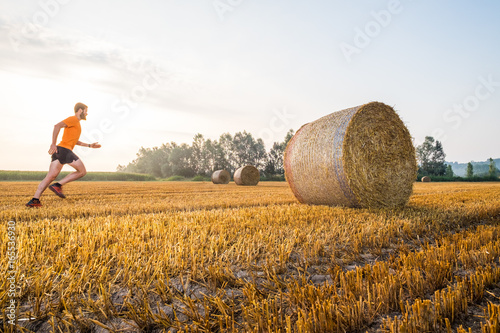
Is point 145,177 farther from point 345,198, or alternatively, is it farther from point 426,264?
point 426,264

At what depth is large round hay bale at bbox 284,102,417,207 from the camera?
246 inches

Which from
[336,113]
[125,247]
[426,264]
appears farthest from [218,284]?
[336,113]

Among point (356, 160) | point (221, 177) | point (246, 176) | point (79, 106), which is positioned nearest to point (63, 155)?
point (79, 106)

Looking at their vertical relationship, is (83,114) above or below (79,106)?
below

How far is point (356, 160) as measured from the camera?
632 centimetres

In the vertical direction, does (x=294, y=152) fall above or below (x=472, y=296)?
above

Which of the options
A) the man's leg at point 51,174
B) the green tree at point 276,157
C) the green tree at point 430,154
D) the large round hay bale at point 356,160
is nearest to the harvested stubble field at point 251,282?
the large round hay bale at point 356,160

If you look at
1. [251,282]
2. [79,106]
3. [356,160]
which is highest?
[79,106]

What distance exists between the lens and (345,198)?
6336 mm

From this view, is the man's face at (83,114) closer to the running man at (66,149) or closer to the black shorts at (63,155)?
the running man at (66,149)

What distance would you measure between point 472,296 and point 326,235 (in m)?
1.65

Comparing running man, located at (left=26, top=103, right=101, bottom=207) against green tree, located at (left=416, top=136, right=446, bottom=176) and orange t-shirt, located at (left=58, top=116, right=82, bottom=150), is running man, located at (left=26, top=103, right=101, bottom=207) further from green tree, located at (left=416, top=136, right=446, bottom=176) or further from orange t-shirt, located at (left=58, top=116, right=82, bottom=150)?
green tree, located at (left=416, top=136, right=446, bottom=176)

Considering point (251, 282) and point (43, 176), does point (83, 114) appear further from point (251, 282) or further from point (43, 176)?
point (43, 176)

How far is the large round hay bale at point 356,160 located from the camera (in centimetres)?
626
